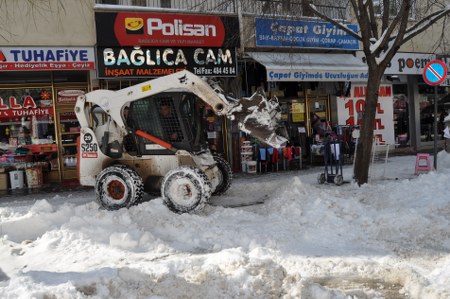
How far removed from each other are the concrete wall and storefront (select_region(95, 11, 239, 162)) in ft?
1.22

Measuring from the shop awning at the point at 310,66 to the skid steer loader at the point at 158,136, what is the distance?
4832mm

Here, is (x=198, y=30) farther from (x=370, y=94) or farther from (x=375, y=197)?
(x=375, y=197)

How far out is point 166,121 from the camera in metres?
8.42

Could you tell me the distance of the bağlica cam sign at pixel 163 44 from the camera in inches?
474

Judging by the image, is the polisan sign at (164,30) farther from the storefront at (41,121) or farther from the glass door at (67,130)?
the glass door at (67,130)

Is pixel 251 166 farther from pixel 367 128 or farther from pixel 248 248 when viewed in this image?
pixel 248 248

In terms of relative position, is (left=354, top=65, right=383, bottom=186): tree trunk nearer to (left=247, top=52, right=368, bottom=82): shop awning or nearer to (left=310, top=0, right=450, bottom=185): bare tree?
(left=310, top=0, right=450, bottom=185): bare tree

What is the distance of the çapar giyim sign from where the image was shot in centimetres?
1659

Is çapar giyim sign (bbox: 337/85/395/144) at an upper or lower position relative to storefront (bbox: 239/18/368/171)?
lower

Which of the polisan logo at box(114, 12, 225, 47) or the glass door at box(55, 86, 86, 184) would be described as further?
the glass door at box(55, 86, 86, 184)

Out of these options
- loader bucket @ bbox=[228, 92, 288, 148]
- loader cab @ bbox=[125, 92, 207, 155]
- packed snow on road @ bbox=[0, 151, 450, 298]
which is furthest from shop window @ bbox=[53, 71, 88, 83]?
loader bucket @ bbox=[228, 92, 288, 148]

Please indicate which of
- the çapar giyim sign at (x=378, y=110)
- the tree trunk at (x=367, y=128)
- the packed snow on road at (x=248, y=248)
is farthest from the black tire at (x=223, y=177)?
the çapar giyim sign at (x=378, y=110)

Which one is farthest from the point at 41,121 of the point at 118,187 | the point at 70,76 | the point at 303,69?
the point at 303,69

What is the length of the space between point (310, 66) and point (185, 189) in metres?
7.63
